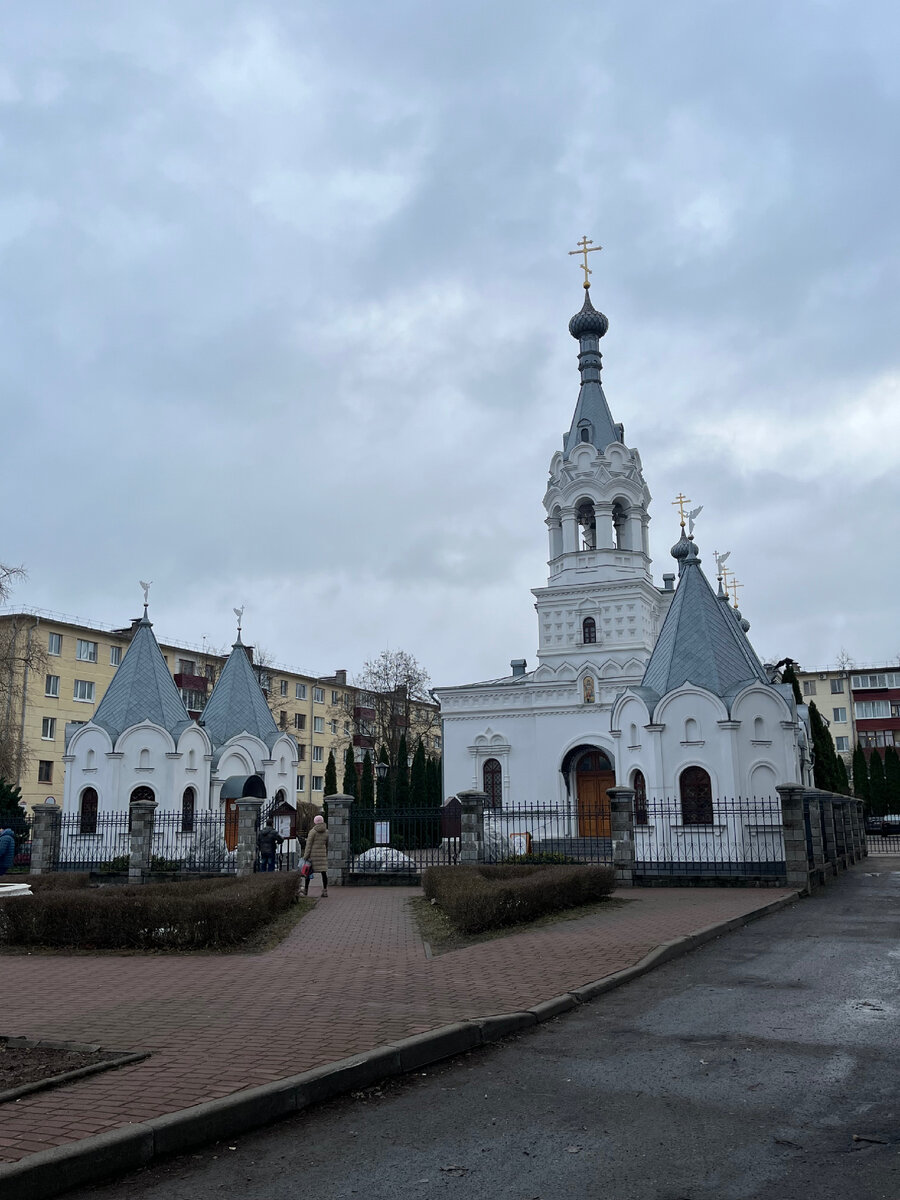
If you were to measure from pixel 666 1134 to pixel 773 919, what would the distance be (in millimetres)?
10468

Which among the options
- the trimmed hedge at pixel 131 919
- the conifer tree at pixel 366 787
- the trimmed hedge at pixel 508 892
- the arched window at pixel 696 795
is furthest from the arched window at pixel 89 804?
the trimmed hedge at pixel 131 919

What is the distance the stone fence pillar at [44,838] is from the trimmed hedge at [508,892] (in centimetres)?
1269

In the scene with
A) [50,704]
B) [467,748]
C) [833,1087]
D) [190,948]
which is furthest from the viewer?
[50,704]

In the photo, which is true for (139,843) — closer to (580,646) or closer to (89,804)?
(89,804)

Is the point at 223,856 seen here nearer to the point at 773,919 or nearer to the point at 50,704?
the point at 773,919

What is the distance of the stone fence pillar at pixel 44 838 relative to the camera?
25422 mm

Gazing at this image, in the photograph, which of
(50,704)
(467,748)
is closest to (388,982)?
(467,748)

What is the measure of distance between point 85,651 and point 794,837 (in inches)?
1568

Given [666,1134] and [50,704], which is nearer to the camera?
[666,1134]

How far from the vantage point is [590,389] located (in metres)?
39.9

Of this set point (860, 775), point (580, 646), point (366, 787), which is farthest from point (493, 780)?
point (860, 775)

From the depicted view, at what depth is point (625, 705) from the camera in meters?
26.8

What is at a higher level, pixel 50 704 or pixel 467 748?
pixel 50 704

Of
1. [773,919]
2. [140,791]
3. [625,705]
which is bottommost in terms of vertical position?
[773,919]
